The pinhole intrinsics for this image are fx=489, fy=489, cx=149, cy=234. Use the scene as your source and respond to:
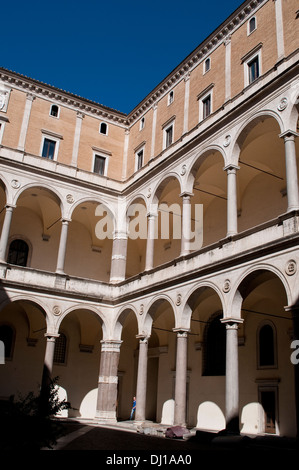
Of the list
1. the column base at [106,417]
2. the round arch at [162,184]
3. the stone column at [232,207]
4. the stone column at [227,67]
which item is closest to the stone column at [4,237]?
the round arch at [162,184]

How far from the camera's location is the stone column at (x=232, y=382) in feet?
41.2

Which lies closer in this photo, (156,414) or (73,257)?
(156,414)

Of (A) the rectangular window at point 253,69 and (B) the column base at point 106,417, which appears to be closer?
(A) the rectangular window at point 253,69

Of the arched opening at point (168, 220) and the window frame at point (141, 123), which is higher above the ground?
the window frame at point (141, 123)

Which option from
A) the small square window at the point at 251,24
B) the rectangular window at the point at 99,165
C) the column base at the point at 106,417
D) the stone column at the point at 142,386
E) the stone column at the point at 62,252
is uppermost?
the small square window at the point at 251,24

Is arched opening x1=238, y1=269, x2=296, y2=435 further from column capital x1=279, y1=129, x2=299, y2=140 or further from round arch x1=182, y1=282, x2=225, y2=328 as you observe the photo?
column capital x1=279, y1=129, x2=299, y2=140

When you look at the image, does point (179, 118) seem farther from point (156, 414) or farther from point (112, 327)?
point (156, 414)

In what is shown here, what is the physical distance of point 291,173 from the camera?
42.0ft

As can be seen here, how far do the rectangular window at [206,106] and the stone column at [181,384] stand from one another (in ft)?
26.8

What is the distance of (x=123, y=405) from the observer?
23.2 metres

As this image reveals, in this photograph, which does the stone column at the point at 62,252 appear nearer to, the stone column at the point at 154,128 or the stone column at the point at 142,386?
the stone column at the point at 142,386
